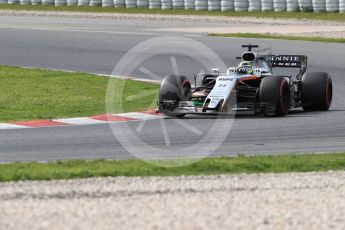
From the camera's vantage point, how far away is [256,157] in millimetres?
13219

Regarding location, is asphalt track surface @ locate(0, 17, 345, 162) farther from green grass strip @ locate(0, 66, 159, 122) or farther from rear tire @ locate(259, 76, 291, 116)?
green grass strip @ locate(0, 66, 159, 122)

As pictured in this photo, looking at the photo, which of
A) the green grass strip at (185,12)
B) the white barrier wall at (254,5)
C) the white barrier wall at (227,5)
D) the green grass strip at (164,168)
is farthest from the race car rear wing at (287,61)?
the white barrier wall at (227,5)

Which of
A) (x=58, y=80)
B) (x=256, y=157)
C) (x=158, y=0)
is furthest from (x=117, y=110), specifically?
(x=158, y=0)

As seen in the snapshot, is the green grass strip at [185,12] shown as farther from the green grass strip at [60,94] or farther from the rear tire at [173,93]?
the rear tire at [173,93]

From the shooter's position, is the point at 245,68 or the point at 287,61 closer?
the point at 245,68

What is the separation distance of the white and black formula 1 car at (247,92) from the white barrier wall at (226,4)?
19.3 meters

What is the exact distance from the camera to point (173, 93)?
18.1 m

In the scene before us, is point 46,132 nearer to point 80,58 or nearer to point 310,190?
point 310,190

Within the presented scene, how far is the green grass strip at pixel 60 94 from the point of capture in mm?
18734

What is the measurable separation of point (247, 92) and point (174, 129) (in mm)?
2028

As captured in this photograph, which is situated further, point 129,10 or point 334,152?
point 129,10

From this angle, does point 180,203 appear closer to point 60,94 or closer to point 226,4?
point 60,94

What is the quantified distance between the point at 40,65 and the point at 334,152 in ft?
43.1

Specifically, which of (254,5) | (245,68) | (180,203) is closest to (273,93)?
(245,68)
